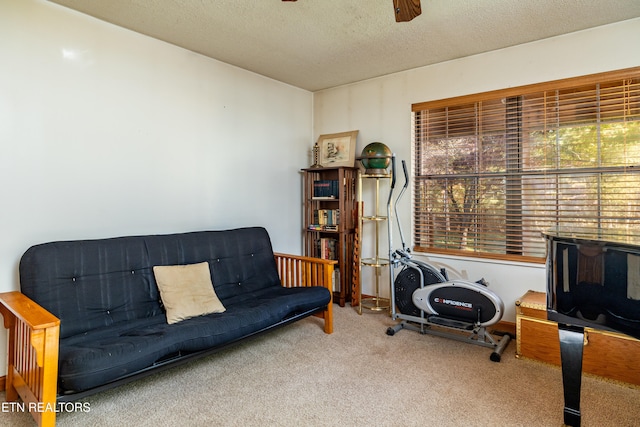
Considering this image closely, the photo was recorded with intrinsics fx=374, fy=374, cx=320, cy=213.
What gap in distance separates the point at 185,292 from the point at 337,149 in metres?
2.38

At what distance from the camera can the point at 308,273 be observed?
11.5 feet

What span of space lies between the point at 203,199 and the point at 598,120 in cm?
338

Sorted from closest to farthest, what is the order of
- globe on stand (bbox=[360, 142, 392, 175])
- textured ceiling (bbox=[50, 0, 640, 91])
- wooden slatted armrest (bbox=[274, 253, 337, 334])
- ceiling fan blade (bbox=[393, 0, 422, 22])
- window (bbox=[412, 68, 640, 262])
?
ceiling fan blade (bbox=[393, 0, 422, 22])
textured ceiling (bbox=[50, 0, 640, 91])
window (bbox=[412, 68, 640, 262])
wooden slatted armrest (bbox=[274, 253, 337, 334])
globe on stand (bbox=[360, 142, 392, 175])

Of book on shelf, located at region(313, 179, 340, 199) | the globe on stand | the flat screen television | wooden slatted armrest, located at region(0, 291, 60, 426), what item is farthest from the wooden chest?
wooden slatted armrest, located at region(0, 291, 60, 426)

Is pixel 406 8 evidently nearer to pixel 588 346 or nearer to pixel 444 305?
pixel 444 305

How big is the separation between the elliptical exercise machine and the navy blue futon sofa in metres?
0.69

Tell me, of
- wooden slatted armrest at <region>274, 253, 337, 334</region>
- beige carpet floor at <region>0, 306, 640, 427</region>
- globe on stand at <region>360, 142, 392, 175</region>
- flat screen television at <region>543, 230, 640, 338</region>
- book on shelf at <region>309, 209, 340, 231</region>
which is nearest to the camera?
flat screen television at <region>543, 230, 640, 338</region>

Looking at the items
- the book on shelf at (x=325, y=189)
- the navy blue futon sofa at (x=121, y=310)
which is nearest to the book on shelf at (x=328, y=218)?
the book on shelf at (x=325, y=189)

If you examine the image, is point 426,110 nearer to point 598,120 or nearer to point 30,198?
point 598,120

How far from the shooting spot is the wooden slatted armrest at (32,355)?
1.72m

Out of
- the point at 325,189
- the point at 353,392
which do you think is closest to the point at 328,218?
the point at 325,189

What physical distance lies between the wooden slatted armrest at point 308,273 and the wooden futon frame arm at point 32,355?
2.01m

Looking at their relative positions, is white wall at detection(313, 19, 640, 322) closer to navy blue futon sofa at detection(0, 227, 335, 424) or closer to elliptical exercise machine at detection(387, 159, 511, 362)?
elliptical exercise machine at detection(387, 159, 511, 362)

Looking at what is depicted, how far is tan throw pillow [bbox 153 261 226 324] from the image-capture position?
8.55 ft
